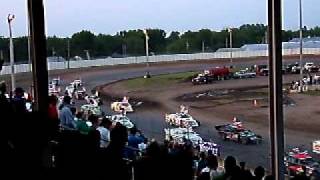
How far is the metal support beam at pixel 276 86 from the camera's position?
2250 mm

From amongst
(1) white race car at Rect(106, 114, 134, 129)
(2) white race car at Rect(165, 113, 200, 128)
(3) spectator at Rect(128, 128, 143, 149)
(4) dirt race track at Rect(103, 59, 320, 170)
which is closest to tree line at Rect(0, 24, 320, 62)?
(4) dirt race track at Rect(103, 59, 320, 170)

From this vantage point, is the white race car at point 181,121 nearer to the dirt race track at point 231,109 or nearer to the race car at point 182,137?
the dirt race track at point 231,109

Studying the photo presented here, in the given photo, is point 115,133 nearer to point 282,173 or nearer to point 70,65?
point 282,173

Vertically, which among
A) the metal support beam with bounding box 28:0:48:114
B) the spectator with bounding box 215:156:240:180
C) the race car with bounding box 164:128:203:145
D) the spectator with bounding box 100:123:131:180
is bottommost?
the race car with bounding box 164:128:203:145

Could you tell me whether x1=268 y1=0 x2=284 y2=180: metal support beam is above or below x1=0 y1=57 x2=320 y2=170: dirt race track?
above

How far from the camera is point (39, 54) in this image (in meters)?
3.10

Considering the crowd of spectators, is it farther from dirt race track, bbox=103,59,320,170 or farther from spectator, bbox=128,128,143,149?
dirt race track, bbox=103,59,320,170

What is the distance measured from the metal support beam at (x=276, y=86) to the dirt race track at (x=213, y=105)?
3.91 meters

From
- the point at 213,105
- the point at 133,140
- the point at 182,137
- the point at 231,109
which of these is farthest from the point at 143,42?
the point at 133,140

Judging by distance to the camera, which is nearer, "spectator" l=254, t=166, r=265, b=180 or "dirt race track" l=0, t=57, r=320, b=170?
"spectator" l=254, t=166, r=265, b=180

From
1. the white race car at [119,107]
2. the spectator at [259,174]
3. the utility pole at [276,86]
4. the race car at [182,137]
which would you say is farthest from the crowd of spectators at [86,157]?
the white race car at [119,107]

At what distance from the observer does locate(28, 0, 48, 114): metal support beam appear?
3.03 meters

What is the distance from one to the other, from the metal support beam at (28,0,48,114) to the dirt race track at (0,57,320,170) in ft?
11.0

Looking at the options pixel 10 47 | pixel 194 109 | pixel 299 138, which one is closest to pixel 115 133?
pixel 10 47
